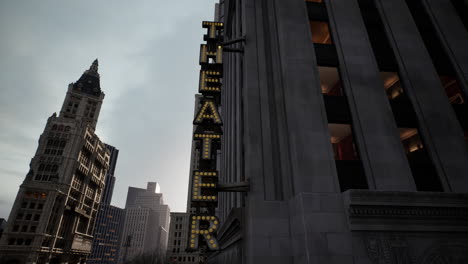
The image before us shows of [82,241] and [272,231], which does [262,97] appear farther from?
[82,241]

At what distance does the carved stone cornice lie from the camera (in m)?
11.4

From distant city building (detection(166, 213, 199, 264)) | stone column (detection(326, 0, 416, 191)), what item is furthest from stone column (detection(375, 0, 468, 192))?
distant city building (detection(166, 213, 199, 264))

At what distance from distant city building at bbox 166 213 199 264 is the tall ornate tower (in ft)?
120

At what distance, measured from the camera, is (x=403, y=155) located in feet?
44.8

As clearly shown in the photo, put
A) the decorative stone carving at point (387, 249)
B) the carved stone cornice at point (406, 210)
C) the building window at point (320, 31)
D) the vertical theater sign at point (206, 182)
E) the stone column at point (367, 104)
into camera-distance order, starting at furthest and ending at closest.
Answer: the building window at point (320, 31) < the vertical theater sign at point (206, 182) < the stone column at point (367, 104) < the carved stone cornice at point (406, 210) < the decorative stone carving at point (387, 249)

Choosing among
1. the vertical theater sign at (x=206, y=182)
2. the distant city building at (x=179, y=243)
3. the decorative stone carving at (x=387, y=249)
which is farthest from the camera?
the distant city building at (x=179, y=243)

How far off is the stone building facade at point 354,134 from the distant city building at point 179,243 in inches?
4363

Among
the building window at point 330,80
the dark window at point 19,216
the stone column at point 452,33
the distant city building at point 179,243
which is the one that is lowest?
the distant city building at point 179,243

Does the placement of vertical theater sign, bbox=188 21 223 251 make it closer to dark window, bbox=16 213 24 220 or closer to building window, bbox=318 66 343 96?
building window, bbox=318 66 343 96

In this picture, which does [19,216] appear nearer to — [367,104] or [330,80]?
[330,80]

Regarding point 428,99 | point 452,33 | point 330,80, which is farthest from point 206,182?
point 452,33

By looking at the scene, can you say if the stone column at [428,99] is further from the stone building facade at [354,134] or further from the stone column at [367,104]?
the stone column at [367,104]

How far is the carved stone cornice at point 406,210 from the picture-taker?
11422 millimetres

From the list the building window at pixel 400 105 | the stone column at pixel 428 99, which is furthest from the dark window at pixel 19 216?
the stone column at pixel 428 99
